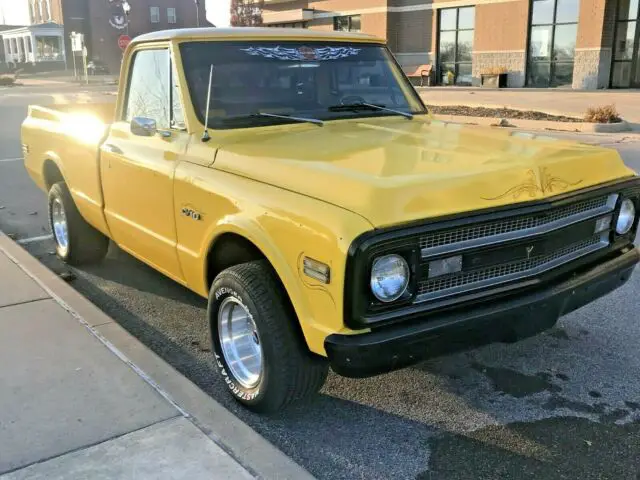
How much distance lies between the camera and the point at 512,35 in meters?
26.5

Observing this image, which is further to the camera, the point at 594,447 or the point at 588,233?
the point at 588,233

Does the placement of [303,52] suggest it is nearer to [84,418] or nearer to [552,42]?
[84,418]

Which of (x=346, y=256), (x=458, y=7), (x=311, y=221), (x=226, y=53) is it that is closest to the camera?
(x=346, y=256)

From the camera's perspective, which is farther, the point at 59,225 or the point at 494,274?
the point at 59,225

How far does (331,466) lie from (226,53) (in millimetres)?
2497

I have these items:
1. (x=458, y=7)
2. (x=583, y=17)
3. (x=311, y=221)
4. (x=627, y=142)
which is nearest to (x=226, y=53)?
(x=311, y=221)

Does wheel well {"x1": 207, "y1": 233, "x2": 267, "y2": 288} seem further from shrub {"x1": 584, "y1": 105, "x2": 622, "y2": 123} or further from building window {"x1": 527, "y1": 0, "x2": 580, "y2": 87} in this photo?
building window {"x1": 527, "y1": 0, "x2": 580, "y2": 87}

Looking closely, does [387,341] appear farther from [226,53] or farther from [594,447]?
[226,53]

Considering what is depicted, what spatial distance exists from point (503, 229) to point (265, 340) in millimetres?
1201

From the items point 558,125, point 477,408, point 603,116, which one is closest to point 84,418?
point 477,408

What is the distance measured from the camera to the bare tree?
38.5m

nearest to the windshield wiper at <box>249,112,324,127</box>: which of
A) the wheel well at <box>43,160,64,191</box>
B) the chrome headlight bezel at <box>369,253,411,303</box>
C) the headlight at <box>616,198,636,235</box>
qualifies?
the chrome headlight bezel at <box>369,253,411,303</box>

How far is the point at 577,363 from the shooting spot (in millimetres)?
3918

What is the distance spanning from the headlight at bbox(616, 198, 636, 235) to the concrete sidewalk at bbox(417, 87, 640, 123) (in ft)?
42.1
